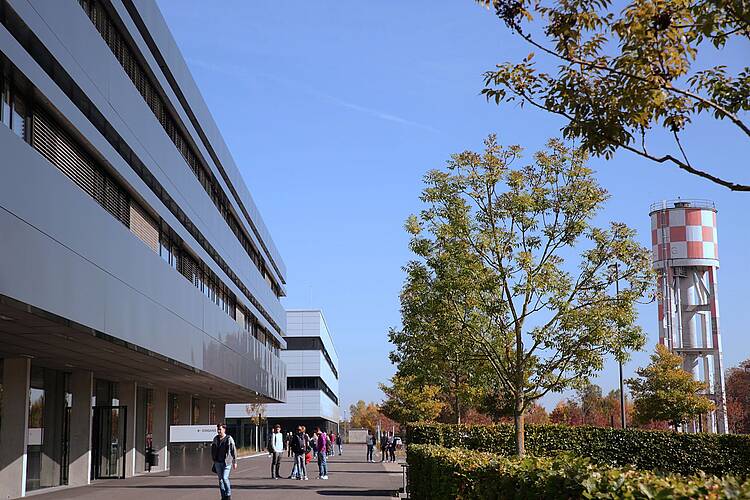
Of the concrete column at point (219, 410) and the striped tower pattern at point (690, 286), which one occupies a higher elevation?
the striped tower pattern at point (690, 286)

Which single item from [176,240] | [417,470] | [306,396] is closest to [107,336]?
[417,470]

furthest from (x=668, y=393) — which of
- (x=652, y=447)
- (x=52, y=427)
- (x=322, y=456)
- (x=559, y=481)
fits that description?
(x=559, y=481)

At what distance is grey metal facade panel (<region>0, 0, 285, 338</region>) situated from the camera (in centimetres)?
1698

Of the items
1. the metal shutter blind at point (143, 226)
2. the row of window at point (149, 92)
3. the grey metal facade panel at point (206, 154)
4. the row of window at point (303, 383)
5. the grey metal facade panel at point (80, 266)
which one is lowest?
the row of window at point (303, 383)

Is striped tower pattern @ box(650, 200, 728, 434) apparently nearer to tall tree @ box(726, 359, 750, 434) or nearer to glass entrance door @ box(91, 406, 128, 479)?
tall tree @ box(726, 359, 750, 434)

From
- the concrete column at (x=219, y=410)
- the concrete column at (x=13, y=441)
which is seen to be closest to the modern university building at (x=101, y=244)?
the concrete column at (x=13, y=441)

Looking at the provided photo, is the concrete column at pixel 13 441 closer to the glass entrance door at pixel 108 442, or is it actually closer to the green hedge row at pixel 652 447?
the glass entrance door at pixel 108 442

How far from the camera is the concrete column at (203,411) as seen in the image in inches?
2088

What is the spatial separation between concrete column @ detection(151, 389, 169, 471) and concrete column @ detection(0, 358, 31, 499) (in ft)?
57.1

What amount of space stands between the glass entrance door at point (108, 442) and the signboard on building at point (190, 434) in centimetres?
170

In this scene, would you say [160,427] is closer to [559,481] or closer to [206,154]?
[206,154]

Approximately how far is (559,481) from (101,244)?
14.0 meters

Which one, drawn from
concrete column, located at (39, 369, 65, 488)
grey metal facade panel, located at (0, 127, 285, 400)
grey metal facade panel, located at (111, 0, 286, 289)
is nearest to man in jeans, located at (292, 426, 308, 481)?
grey metal facade panel, located at (0, 127, 285, 400)

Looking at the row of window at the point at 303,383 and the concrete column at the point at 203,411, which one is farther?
the row of window at the point at 303,383
